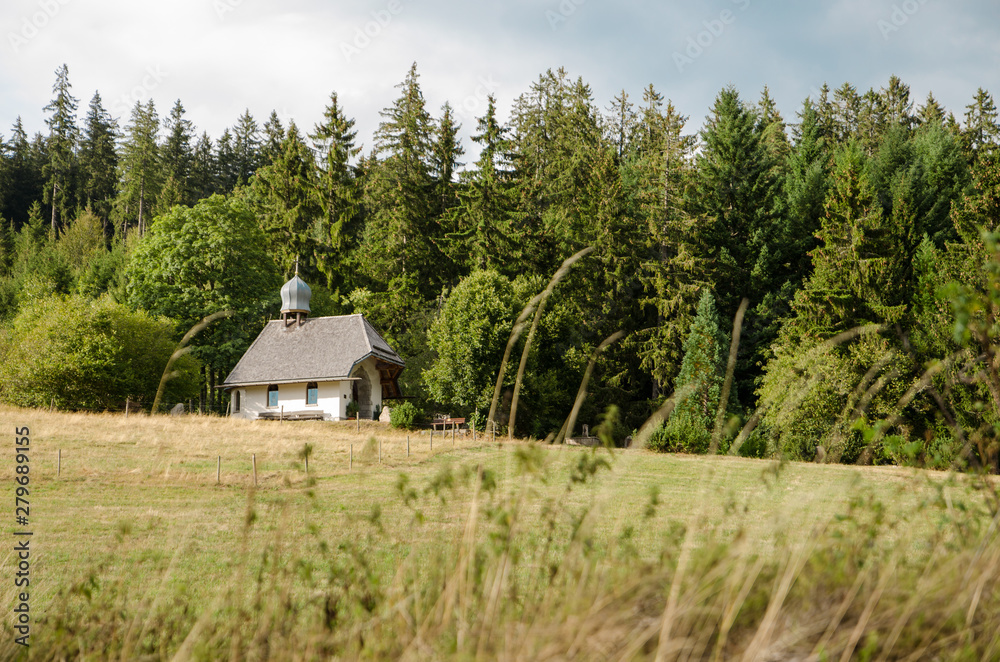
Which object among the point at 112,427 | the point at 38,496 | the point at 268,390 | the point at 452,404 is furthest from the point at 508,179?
the point at 38,496

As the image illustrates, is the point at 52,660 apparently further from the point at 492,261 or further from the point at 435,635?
the point at 492,261

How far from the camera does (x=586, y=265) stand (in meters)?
38.6

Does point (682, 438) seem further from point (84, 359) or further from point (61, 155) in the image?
point (61, 155)

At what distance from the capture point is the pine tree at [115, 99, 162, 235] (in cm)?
6206

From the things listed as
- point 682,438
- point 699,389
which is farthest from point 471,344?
point 699,389

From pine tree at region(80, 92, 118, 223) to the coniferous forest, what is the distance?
20068 millimetres

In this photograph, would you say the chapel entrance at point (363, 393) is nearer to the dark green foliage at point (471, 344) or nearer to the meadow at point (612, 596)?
the dark green foliage at point (471, 344)

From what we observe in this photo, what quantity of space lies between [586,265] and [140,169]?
4268 centimetres

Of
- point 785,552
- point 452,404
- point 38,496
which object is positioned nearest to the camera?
point 785,552

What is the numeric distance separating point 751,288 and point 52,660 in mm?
38350

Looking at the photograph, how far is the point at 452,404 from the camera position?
36000 mm

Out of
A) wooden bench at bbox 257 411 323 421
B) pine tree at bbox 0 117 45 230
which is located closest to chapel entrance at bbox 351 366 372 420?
wooden bench at bbox 257 411 323 421

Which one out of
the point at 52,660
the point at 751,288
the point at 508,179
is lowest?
the point at 52,660

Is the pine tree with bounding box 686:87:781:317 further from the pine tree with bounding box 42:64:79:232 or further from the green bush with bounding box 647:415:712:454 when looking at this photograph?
the pine tree with bounding box 42:64:79:232
